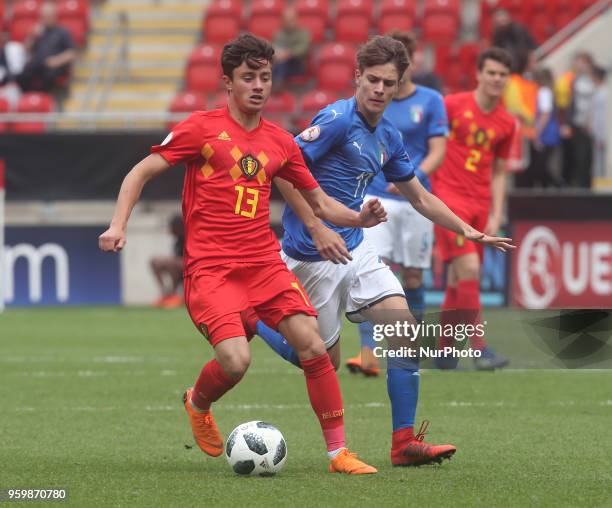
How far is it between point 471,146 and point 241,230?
4.83 metres

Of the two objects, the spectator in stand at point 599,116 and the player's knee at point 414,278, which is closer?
the player's knee at point 414,278

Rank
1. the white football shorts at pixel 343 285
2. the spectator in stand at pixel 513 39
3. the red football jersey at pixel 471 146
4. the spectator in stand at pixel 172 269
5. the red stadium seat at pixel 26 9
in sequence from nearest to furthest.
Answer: the white football shorts at pixel 343 285
the red football jersey at pixel 471 146
the spectator in stand at pixel 172 269
the spectator in stand at pixel 513 39
the red stadium seat at pixel 26 9

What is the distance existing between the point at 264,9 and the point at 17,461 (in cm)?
1565

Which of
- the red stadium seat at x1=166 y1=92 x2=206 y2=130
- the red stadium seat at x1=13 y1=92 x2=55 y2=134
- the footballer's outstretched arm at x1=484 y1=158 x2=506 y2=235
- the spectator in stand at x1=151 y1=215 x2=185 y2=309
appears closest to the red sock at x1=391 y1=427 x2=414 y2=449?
the footballer's outstretched arm at x1=484 y1=158 x2=506 y2=235

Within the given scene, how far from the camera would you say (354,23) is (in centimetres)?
2103

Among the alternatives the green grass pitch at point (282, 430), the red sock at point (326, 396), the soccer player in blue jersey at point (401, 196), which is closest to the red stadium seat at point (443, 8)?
the green grass pitch at point (282, 430)

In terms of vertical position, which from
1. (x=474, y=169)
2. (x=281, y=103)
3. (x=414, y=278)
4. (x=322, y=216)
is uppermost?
(x=281, y=103)

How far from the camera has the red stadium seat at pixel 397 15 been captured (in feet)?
67.9

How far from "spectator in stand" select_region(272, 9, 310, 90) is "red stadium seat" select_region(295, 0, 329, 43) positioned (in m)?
1.08

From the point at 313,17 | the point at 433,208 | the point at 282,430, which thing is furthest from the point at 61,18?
the point at 433,208

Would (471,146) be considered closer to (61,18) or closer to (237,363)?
(237,363)

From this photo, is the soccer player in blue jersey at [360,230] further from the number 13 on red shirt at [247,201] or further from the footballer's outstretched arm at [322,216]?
the number 13 on red shirt at [247,201]

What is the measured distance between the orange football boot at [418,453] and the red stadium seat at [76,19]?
16451mm

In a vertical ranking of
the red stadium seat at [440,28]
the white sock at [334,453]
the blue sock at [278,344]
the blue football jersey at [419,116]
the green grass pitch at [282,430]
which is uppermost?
the red stadium seat at [440,28]
